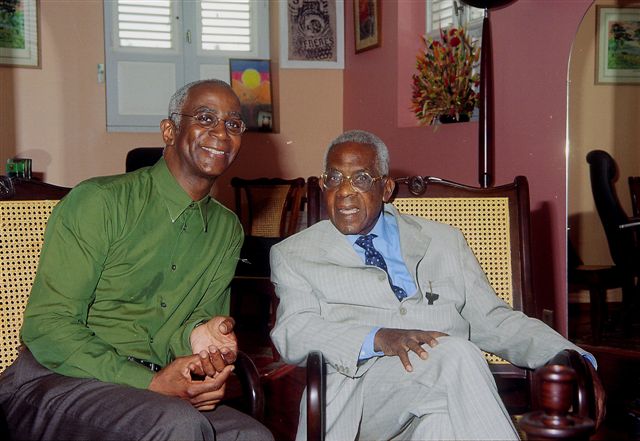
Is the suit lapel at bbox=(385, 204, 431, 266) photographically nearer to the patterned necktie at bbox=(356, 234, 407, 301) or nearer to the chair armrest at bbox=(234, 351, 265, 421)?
the patterned necktie at bbox=(356, 234, 407, 301)

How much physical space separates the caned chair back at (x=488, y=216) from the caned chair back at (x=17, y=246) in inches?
41.4

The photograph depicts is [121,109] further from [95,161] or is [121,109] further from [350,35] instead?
[350,35]

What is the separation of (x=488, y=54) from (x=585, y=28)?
47cm

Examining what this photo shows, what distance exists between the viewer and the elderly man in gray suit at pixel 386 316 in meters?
1.79

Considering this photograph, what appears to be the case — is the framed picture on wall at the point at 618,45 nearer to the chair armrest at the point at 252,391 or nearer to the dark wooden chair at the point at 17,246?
the chair armrest at the point at 252,391

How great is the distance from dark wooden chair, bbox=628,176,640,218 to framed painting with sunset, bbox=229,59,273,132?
3.37 meters

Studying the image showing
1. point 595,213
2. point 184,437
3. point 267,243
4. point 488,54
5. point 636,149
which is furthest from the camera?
point 267,243

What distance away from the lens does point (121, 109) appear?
18.7 feet

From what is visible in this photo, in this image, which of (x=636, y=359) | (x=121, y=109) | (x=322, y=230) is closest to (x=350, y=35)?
(x=121, y=109)

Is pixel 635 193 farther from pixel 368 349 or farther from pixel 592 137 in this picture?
pixel 368 349

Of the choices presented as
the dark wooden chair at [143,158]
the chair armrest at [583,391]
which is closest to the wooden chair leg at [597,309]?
the chair armrest at [583,391]

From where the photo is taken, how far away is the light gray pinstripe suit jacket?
1943mm

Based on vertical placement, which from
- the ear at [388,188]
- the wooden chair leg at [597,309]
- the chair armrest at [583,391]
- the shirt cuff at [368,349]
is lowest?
the wooden chair leg at [597,309]

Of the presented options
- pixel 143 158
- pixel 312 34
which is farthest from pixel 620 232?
pixel 312 34
